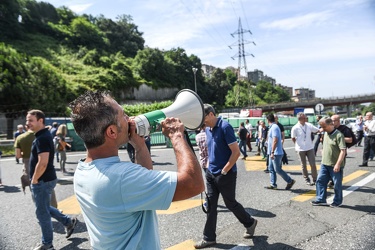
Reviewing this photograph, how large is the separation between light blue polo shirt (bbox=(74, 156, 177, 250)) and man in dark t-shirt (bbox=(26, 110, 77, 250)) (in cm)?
267

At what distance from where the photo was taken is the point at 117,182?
136 cm

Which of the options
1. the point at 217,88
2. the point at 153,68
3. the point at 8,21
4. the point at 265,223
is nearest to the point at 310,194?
the point at 265,223

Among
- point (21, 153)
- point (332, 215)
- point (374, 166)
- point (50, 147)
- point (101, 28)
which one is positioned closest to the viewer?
point (50, 147)

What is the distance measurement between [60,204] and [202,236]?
358cm

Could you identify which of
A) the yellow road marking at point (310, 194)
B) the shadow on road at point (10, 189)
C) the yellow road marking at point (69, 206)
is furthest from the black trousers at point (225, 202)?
the shadow on road at point (10, 189)

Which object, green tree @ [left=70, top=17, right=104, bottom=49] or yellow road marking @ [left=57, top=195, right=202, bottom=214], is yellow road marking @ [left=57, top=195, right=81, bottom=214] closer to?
yellow road marking @ [left=57, top=195, right=202, bottom=214]

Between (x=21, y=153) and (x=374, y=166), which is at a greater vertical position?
(x=21, y=153)

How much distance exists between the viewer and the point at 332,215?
472 centimetres

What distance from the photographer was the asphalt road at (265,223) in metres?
3.84

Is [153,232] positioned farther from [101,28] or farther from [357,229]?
[101,28]

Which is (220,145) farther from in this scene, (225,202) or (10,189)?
(10,189)

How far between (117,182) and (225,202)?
2.79m

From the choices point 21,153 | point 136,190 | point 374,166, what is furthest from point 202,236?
point 374,166

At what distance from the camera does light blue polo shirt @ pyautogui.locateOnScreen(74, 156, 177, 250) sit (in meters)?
1.36
